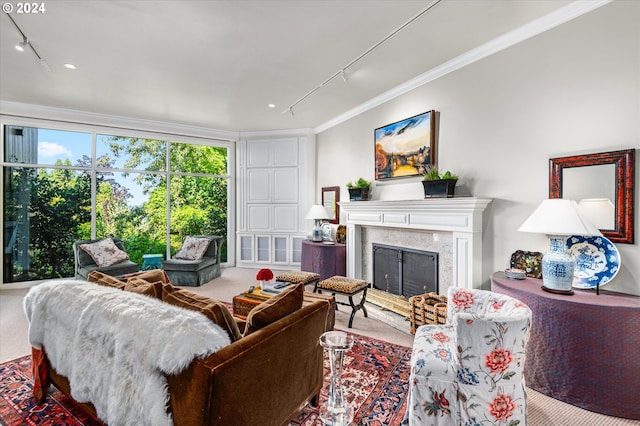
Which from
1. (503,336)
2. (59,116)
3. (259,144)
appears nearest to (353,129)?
(259,144)

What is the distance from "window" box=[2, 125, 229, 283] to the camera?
4676 mm

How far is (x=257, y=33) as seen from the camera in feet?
8.75

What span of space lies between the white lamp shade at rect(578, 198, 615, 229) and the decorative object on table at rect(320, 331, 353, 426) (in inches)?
85.7

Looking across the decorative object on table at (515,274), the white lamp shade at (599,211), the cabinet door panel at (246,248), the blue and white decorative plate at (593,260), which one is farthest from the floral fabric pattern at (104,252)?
the white lamp shade at (599,211)

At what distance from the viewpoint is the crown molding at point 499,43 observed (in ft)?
7.41

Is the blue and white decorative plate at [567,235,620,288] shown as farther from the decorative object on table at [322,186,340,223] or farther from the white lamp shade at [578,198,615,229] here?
the decorative object on table at [322,186,340,223]

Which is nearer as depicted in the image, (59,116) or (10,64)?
(10,64)

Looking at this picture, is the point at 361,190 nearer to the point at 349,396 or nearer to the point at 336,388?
the point at 349,396

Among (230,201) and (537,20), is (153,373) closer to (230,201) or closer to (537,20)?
(537,20)

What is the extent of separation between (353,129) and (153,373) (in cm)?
429

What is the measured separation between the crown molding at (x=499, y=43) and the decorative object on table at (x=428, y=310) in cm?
243

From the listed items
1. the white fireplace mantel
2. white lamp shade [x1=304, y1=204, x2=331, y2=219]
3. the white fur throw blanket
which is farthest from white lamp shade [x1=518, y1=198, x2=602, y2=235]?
white lamp shade [x1=304, y1=204, x2=331, y2=219]

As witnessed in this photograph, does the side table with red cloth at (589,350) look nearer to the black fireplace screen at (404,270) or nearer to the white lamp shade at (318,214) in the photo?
the black fireplace screen at (404,270)

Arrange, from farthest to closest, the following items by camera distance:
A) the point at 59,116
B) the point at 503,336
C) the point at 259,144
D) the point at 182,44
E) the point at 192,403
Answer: the point at 259,144, the point at 59,116, the point at 182,44, the point at 503,336, the point at 192,403
